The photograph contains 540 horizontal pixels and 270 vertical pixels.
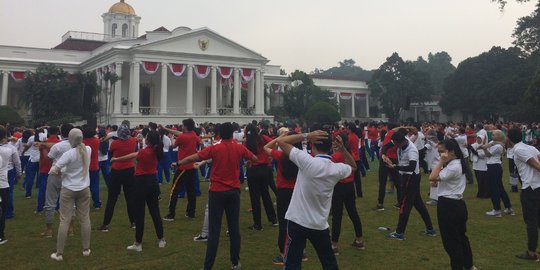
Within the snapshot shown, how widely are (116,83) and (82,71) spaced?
9.00m

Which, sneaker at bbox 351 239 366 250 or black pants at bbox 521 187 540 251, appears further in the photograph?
sneaker at bbox 351 239 366 250

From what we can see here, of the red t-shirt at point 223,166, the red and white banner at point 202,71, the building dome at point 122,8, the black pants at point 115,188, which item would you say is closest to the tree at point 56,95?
the red and white banner at point 202,71

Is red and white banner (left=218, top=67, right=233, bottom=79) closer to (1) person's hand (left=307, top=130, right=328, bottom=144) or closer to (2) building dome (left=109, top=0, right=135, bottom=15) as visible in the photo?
(2) building dome (left=109, top=0, right=135, bottom=15)

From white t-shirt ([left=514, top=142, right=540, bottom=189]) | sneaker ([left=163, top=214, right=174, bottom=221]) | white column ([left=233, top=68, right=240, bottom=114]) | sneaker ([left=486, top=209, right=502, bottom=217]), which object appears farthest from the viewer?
white column ([left=233, top=68, right=240, bottom=114])

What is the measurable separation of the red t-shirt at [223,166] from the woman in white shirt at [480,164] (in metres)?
5.69

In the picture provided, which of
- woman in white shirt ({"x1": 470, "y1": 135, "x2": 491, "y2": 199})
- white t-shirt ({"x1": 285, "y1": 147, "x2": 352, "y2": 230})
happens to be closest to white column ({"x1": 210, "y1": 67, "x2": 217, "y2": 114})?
woman in white shirt ({"x1": 470, "y1": 135, "x2": 491, "y2": 199})

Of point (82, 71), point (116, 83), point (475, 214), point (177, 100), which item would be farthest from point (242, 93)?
point (475, 214)

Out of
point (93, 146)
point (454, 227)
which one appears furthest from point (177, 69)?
point (454, 227)

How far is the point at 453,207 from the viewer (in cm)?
468

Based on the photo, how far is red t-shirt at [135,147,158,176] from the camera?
235 inches

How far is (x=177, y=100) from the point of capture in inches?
1674

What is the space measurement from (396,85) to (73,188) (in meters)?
50.5

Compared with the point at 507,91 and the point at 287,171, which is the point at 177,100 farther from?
the point at 287,171

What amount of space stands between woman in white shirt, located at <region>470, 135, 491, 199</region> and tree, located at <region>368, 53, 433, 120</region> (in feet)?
139
